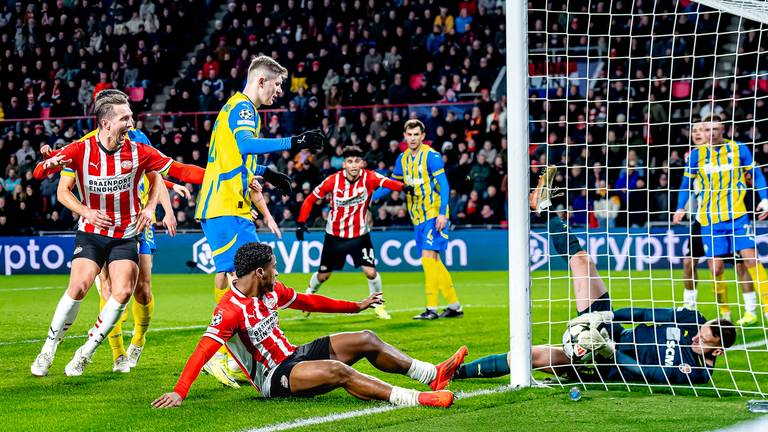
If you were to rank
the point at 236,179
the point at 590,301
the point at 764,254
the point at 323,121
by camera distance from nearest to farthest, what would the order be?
1. the point at 590,301
2. the point at 236,179
3. the point at 764,254
4. the point at 323,121

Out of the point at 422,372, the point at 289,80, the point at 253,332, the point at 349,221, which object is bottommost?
the point at 422,372

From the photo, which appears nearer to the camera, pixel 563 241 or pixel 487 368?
pixel 487 368

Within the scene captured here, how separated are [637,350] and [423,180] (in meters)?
5.56

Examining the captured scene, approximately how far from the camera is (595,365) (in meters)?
6.23

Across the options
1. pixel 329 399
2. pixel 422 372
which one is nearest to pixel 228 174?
pixel 329 399

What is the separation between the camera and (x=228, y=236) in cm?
720

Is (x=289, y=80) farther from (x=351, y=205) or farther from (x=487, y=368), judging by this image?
(x=487, y=368)

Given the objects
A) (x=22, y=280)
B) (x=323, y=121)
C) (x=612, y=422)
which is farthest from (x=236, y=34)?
(x=612, y=422)

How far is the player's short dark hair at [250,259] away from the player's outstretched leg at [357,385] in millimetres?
628

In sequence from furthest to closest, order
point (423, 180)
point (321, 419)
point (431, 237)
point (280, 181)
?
point (423, 180), point (431, 237), point (280, 181), point (321, 419)

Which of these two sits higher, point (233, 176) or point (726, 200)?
point (233, 176)

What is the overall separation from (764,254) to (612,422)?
448 inches

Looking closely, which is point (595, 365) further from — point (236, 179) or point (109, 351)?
point (109, 351)

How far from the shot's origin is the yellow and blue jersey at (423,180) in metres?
11.6
